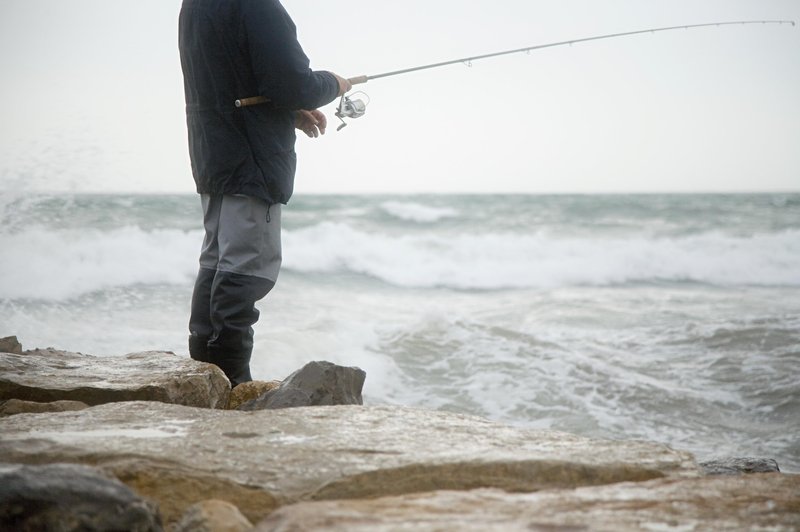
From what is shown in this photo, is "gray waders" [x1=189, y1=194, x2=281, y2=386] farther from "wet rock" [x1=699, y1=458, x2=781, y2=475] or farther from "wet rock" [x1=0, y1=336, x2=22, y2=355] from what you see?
"wet rock" [x1=699, y1=458, x2=781, y2=475]

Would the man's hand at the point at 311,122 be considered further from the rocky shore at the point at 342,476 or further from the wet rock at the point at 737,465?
the wet rock at the point at 737,465

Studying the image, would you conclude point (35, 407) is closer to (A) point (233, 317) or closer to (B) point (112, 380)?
(B) point (112, 380)

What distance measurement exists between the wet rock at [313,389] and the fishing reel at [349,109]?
1068mm

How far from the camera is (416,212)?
1739 centimetres

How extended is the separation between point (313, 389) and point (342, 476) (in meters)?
1.13

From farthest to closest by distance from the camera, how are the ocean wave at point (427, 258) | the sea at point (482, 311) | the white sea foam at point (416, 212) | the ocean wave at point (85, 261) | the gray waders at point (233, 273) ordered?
the white sea foam at point (416, 212) < the ocean wave at point (427, 258) < the ocean wave at point (85, 261) < the sea at point (482, 311) < the gray waders at point (233, 273)

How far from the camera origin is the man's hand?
3.18 metres

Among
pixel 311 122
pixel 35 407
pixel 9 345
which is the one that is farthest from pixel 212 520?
pixel 9 345

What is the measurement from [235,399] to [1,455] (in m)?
1.34

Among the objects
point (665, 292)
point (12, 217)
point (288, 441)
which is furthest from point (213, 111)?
point (665, 292)

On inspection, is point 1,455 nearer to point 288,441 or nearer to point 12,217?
point 288,441

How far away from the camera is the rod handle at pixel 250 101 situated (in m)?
2.82

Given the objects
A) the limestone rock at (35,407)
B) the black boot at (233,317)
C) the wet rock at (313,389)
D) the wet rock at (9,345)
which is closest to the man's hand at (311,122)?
the black boot at (233,317)

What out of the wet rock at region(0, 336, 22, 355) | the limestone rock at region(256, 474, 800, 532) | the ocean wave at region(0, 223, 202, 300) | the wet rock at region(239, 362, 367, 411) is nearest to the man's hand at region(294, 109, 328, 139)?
the wet rock at region(239, 362, 367, 411)
